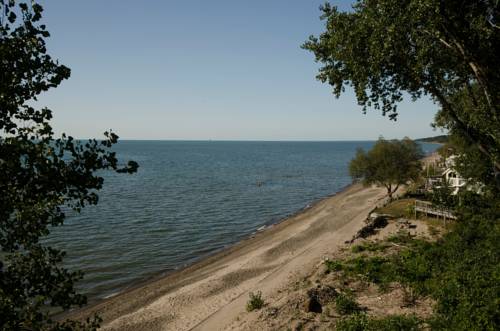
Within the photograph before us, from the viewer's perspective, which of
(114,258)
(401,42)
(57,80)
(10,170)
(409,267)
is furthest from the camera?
(114,258)

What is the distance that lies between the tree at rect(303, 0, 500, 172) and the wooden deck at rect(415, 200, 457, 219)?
19494mm

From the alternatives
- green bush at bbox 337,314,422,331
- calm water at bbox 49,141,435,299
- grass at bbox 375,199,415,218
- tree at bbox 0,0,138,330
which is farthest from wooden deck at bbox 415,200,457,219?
tree at bbox 0,0,138,330

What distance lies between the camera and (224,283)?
3048 centimetres

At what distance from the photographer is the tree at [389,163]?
51.8 metres

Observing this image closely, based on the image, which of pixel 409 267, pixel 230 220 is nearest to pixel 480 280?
pixel 409 267

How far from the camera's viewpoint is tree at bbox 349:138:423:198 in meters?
51.8

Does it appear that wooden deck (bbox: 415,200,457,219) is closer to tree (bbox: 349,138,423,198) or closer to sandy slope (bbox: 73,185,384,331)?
sandy slope (bbox: 73,185,384,331)

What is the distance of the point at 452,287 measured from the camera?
17.1 meters

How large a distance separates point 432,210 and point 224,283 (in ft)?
71.9

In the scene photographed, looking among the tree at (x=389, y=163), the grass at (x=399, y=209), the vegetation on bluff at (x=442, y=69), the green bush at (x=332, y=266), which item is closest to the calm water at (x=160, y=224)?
the tree at (x=389, y=163)

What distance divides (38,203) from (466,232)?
78.1ft

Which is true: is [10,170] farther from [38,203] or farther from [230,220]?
[230,220]

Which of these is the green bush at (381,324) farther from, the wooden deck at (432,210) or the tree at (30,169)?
the wooden deck at (432,210)

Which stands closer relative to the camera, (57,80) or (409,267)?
(57,80)
